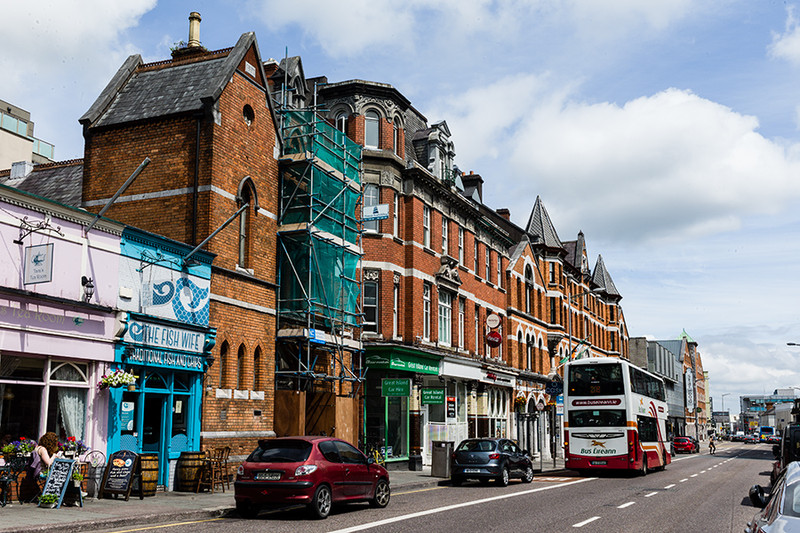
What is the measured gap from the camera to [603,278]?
243ft

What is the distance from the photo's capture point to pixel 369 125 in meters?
31.2

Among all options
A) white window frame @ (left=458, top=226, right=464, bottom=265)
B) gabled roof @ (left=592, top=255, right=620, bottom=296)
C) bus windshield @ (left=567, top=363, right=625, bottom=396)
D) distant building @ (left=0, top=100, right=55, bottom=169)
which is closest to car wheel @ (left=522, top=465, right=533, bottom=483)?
bus windshield @ (left=567, top=363, right=625, bottom=396)

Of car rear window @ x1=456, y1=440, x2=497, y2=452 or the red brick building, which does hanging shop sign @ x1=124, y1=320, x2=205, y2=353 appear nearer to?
the red brick building

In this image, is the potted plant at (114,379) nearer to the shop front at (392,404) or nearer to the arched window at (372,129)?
the shop front at (392,404)

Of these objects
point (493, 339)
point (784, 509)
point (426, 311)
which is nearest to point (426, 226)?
point (426, 311)

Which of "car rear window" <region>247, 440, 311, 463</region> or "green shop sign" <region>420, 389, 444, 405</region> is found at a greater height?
"green shop sign" <region>420, 389, 444, 405</region>

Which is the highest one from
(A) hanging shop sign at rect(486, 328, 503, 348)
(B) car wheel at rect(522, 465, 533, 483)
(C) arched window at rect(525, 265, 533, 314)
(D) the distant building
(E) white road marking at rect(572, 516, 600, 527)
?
(D) the distant building

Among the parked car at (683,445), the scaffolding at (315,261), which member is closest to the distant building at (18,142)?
the scaffolding at (315,261)

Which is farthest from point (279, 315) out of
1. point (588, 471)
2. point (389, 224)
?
point (588, 471)

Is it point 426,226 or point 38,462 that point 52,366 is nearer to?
point 38,462

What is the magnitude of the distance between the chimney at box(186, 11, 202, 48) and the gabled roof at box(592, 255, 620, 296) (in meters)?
54.4

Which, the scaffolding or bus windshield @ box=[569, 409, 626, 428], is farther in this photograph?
bus windshield @ box=[569, 409, 626, 428]

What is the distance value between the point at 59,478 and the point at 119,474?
1.74 metres

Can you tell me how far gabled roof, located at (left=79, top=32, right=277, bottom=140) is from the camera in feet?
69.7
